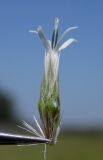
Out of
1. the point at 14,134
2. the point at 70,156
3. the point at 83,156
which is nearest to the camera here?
the point at 14,134

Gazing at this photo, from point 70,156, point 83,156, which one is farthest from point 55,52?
point 70,156

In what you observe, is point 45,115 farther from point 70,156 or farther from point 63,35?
point 70,156

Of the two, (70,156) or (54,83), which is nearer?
(54,83)

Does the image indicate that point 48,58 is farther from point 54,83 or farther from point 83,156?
point 83,156

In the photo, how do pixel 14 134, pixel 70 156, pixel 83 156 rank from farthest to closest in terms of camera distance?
pixel 70 156 < pixel 83 156 < pixel 14 134

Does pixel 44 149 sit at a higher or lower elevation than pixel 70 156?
lower

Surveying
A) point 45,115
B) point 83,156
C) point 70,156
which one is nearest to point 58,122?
point 45,115
